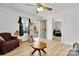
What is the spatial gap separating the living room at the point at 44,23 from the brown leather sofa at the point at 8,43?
50 millimetres

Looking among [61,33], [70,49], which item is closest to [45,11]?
[61,33]

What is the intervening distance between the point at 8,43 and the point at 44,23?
0.70 m

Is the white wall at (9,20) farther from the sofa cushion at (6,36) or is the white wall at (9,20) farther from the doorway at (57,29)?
the doorway at (57,29)

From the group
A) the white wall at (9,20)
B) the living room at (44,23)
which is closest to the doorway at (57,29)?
the living room at (44,23)

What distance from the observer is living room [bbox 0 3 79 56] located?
1.97 metres

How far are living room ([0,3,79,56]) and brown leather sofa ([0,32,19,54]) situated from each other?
50mm

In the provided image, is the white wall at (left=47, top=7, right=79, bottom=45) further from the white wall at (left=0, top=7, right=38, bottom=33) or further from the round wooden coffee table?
the white wall at (left=0, top=7, right=38, bottom=33)

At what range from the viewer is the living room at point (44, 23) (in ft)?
6.47

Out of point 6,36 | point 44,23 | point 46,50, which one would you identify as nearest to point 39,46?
point 46,50

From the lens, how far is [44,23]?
6.95 ft

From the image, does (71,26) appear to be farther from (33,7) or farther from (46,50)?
(33,7)

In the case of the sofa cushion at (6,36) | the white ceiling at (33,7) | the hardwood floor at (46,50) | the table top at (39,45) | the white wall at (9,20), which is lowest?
the hardwood floor at (46,50)

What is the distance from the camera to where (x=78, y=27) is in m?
1.98

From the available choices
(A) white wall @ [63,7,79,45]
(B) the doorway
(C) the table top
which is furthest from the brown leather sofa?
(A) white wall @ [63,7,79,45]
